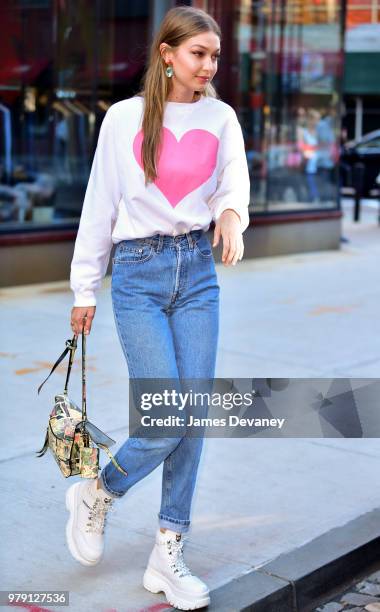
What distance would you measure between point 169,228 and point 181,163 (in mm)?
220

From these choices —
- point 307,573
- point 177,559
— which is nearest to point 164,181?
point 177,559

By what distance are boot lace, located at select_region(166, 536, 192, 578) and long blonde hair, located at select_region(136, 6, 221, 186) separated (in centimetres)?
126

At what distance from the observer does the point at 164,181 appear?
11.5 ft

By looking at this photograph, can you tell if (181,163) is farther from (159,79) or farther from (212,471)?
(212,471)

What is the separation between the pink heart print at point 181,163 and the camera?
3500 mm

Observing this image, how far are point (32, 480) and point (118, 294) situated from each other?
1.55 meters

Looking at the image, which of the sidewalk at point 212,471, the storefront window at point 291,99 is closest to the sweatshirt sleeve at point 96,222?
the sidewalk at point 212,471

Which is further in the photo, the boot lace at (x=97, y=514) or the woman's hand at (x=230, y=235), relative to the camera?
the boot lace at (x=97, y=514)

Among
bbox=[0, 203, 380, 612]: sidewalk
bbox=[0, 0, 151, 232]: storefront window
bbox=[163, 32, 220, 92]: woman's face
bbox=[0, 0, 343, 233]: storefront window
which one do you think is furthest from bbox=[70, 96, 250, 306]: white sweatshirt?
bbox=[0, 0, 151, 232]: storefront window

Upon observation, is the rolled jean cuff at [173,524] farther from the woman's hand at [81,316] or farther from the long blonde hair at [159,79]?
the long blonde hair at [159,79]

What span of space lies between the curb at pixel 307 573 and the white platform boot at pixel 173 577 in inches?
3.1

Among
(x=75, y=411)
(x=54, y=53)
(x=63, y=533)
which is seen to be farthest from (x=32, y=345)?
(x=54, y=53)

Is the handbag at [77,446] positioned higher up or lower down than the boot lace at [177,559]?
higher up

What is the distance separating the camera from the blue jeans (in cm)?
352
